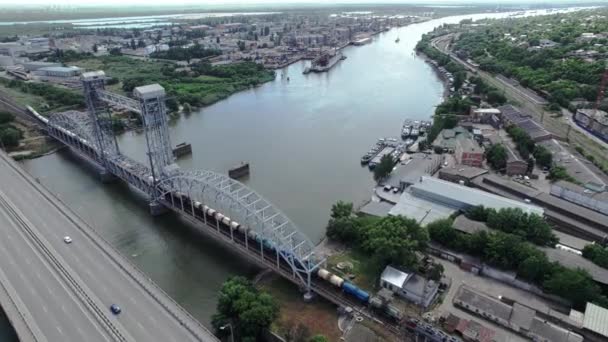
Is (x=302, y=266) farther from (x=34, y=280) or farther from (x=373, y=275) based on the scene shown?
(x=34, y=280)

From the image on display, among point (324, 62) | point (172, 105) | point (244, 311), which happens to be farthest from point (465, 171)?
point (324, 62)

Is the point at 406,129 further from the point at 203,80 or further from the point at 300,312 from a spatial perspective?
the point at 203,80

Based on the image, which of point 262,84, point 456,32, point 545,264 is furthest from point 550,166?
point 456,32

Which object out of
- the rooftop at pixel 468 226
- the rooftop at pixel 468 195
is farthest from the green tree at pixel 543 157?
the rooftop at pixel 468 226

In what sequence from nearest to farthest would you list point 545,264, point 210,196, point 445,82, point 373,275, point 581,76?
1. point 545,264
2. point 373,275
3. point 210,196
4. point 581,76
5. point 445,82

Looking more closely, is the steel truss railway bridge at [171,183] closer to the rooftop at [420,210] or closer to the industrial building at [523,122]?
the rooftop at [420,210]
